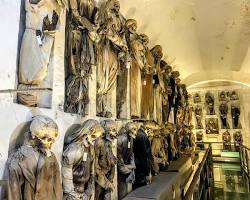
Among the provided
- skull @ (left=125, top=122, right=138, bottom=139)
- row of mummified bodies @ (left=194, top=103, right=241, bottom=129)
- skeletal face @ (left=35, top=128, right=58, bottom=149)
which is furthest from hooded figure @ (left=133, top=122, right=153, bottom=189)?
row of mummified bodies @ (left=194, top=103, right=241, bottom=129)

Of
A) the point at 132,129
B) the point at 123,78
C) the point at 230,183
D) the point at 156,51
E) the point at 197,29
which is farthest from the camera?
the point at 230,183

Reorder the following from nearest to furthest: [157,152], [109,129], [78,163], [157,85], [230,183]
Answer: [78,163] < [109,129] < [157,152] < [157,85] < [230,183]

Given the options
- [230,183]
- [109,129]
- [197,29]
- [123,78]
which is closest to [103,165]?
[109,129]

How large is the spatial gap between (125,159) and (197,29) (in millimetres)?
2905

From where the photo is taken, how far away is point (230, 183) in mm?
5512

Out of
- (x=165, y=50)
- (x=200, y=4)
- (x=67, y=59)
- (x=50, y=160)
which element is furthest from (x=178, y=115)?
(x=50, y=160)

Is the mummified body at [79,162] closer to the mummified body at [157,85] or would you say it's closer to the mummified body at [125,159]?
the mummified body at [125,159]

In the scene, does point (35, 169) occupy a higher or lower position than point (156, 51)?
lower

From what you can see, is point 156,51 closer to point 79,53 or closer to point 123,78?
point 123,78

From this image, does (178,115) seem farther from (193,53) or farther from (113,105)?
(113,105)

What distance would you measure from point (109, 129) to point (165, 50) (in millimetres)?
3097

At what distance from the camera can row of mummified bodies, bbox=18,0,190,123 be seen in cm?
141

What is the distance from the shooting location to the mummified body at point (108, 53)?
7.47 feet

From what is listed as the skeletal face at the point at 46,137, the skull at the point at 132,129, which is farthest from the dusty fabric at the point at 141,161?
the skeletal face at the point at 46,137
